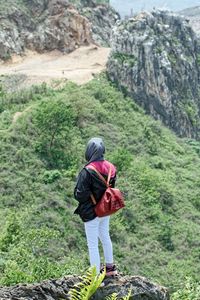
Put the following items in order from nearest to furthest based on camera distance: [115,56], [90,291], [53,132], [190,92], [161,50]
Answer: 1. [90,291]
2. [53,132]
3. [115,56]
4. [161,50]
5. [190,92]

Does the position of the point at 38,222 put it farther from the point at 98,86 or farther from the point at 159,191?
the point at 98,86

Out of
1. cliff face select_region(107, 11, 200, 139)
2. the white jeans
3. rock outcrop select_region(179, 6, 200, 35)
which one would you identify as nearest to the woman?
the white jeans

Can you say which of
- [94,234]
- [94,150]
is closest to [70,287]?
[94,234]

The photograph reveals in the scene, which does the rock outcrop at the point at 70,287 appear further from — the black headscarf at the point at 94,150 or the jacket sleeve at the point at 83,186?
→ the black headscarf at the point at 94,150

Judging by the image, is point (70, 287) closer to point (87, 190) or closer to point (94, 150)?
point (87, 190)

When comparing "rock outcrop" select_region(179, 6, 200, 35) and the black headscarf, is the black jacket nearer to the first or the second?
the black headscarf

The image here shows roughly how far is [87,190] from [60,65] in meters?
37.0

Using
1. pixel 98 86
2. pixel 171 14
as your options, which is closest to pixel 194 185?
pixel 98 86

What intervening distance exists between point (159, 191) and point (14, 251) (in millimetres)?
14396

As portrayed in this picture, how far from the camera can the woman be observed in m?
6.85

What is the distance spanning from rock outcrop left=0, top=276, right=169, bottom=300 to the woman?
315 mm

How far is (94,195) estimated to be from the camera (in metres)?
6.92

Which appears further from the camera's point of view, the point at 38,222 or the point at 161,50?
the point at 161,50

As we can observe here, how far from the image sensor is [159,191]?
104ft
